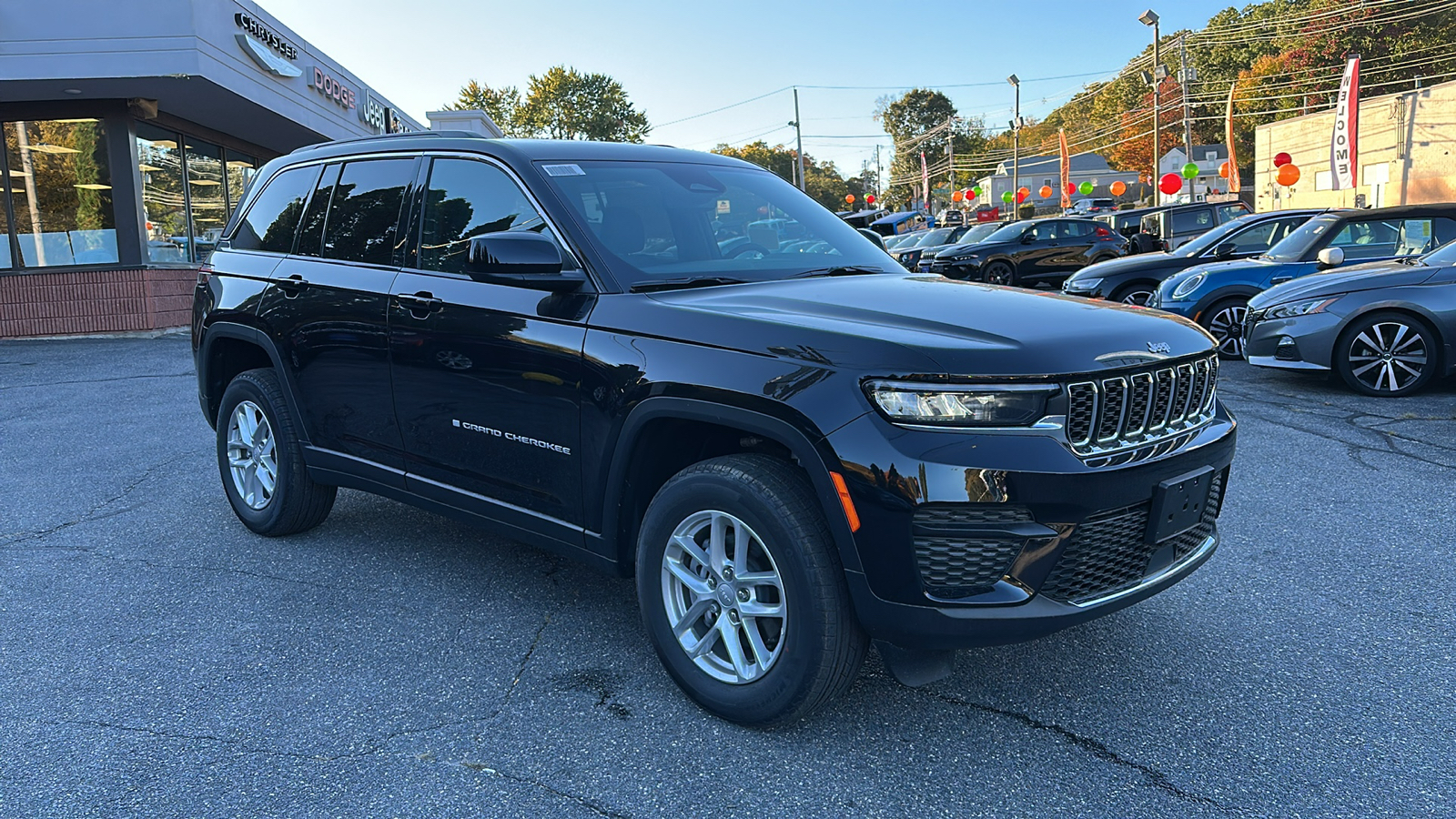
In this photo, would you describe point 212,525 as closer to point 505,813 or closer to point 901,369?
point 505,813

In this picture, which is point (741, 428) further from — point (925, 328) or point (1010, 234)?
point (1010, 234)

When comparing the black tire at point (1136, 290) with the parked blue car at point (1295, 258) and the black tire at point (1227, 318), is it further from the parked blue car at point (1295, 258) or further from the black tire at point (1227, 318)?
the black tire at point (1227, 318)

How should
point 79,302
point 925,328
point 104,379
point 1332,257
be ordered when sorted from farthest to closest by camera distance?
point 79,302 < point 104,379 < point 1332,257 < point 925,328

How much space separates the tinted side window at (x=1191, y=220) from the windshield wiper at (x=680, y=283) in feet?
54.0

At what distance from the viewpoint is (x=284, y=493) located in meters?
4.85

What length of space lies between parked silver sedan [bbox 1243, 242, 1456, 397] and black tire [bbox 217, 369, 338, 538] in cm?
751

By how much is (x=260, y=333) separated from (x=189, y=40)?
1181 cm

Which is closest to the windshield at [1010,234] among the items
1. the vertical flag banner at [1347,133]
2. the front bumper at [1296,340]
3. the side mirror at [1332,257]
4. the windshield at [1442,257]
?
the side mirror at [1332,257]

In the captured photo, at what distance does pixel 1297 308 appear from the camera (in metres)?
8.51

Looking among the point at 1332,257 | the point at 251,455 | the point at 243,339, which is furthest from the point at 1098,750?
the point at 1332,257

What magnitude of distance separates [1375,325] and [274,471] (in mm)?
8046

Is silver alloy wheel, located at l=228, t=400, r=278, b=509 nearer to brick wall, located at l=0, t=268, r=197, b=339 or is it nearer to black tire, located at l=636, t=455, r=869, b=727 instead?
black tire, located at l=636, t=455, r=869, b=727

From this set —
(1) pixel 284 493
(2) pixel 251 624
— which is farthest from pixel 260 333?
(2) pixel 251 624

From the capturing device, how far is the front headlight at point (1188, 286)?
423 inches
